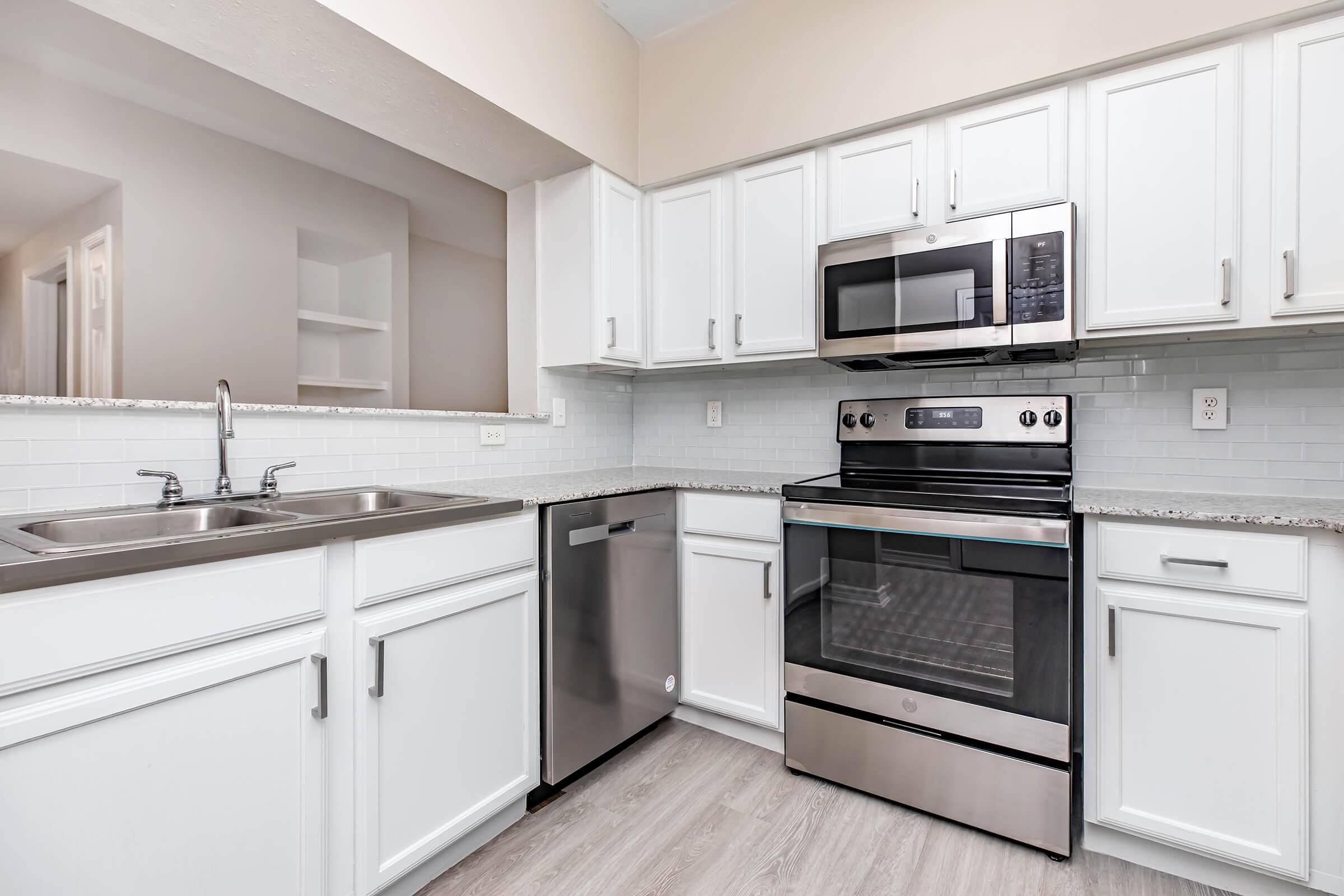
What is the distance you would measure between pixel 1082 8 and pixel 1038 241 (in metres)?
0.67

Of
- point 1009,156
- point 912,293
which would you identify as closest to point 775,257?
point 912,293

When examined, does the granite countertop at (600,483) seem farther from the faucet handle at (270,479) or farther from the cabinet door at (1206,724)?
the cabinet door at (1206,724)

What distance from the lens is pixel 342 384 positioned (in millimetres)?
2467

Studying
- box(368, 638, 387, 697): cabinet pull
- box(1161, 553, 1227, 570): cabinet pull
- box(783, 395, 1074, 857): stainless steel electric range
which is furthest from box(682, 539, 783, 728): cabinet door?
box(368, 638, 387, 697): cabinet pull

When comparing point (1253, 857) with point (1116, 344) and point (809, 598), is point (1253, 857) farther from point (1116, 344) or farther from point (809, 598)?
point (1116, 344)

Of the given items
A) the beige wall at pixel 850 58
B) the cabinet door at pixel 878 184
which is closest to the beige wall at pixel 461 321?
the beige wall at pixel 850 58

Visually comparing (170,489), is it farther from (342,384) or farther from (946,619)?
(946,619)

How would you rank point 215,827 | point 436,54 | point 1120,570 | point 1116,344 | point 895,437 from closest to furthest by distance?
point 215,827
point 1120,570
point 436,54
point 1116,344
point 895,437

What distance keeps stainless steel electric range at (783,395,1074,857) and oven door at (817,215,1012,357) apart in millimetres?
266

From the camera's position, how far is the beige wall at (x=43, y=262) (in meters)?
1.59

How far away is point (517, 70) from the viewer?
1.96 m

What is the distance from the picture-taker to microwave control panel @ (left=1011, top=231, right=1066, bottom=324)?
170 centimetres

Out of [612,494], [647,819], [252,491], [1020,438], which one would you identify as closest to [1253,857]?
[1020,438]

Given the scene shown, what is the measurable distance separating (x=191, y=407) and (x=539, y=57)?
153 centimetres
